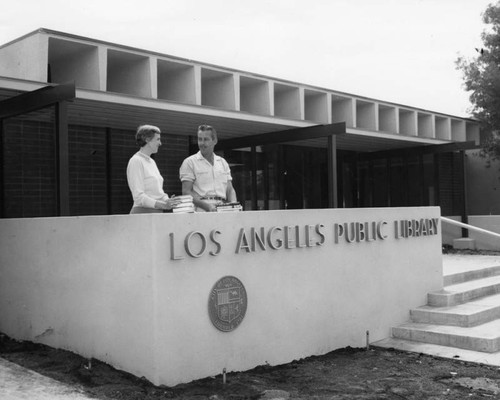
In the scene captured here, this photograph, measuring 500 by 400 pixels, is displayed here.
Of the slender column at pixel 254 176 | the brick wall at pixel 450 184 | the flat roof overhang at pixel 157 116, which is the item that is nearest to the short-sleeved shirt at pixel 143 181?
the flat roof overhang at pixel 157 116

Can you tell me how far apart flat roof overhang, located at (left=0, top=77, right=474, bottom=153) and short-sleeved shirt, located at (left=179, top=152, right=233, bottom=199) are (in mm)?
2411

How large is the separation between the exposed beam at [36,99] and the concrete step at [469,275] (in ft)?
19.8

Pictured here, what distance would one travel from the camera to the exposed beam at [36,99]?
23.9 feet

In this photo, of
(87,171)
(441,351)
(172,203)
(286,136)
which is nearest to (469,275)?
(441,351)

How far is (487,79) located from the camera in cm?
1866

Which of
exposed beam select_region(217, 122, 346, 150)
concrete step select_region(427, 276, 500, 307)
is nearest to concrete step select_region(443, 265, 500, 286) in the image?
concrete step select_region(427, 276, 500, 307)

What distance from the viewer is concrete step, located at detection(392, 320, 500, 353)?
652cm

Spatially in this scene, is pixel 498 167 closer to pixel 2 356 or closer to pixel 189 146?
pixel 189 146

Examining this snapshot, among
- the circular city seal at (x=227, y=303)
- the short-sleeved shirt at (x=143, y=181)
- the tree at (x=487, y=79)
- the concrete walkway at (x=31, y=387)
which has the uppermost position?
the tree at (x=487, y=79)

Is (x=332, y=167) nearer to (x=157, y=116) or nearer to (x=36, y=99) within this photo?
(x=157, y=116)

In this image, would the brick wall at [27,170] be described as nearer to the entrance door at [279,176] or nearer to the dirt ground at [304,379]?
the dirt ground at [304,379]

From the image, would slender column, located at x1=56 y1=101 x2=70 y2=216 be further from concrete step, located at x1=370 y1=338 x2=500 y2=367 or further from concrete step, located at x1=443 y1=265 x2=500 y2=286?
concrete step, located at x1=443 y1=265 x2=500 y2=286

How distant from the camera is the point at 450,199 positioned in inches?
717

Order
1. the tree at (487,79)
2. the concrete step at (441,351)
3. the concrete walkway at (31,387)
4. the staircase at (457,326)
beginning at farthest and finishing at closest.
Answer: the tree at (487,79), the staircase at (457,326), the concrete step at (441,351), the concrete walkway at (31,387)
